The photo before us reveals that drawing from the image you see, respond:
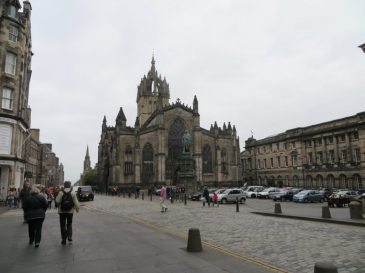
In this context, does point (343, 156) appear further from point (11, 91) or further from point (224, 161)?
point (11, 91)

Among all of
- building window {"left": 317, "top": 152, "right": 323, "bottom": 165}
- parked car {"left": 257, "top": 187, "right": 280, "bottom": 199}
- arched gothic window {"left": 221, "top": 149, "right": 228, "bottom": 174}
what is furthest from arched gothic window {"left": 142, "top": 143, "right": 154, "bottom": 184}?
building window {"left": 317, "top": 152, "right": 323, "bottom": 165}

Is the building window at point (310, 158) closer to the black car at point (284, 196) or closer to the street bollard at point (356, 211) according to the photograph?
the black car at point (284, 196)

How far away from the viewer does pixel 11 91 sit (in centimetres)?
2633

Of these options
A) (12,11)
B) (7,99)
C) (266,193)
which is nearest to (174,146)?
(266,193)

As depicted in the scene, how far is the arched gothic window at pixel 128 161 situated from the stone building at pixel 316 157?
102 feet

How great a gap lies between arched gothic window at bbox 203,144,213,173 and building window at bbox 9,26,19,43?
41562 millimetres

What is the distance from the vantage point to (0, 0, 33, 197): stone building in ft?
82.9

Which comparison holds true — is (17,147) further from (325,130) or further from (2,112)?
(325,130)

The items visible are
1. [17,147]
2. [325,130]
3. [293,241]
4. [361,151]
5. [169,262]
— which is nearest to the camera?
[169,262]

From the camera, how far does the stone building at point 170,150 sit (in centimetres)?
5672

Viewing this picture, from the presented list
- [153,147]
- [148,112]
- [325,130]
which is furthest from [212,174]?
[148,112]

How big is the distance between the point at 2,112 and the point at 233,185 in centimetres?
4615

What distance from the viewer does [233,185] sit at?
203ft

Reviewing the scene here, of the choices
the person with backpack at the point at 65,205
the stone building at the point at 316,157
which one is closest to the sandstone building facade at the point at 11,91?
the person with backpack at the point at 65,205
